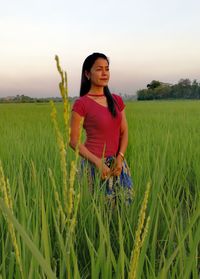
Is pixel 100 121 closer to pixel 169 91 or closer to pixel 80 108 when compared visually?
pixel 80 108

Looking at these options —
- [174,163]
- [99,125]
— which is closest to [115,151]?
[99,125]

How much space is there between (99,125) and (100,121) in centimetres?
2

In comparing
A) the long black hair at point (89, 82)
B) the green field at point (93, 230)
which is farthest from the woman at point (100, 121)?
the green field at point (93, 230)

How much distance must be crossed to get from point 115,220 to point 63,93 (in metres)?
1.12

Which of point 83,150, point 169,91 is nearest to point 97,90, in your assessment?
point 83,150

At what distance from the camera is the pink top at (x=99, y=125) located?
1.74 meters

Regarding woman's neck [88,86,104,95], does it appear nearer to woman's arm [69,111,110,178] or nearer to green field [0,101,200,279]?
woman's arm [69,111,110,178]

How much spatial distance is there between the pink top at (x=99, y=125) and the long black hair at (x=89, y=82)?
0.11ft

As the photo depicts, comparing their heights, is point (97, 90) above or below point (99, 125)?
above

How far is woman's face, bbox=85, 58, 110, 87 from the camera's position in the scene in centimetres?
171

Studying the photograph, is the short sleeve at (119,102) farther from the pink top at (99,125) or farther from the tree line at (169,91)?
the tree line at (169,91)

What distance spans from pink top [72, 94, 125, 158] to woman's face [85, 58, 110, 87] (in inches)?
3.9

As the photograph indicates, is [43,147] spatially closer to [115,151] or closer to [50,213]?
[115,151]

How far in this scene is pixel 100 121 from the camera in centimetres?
176
